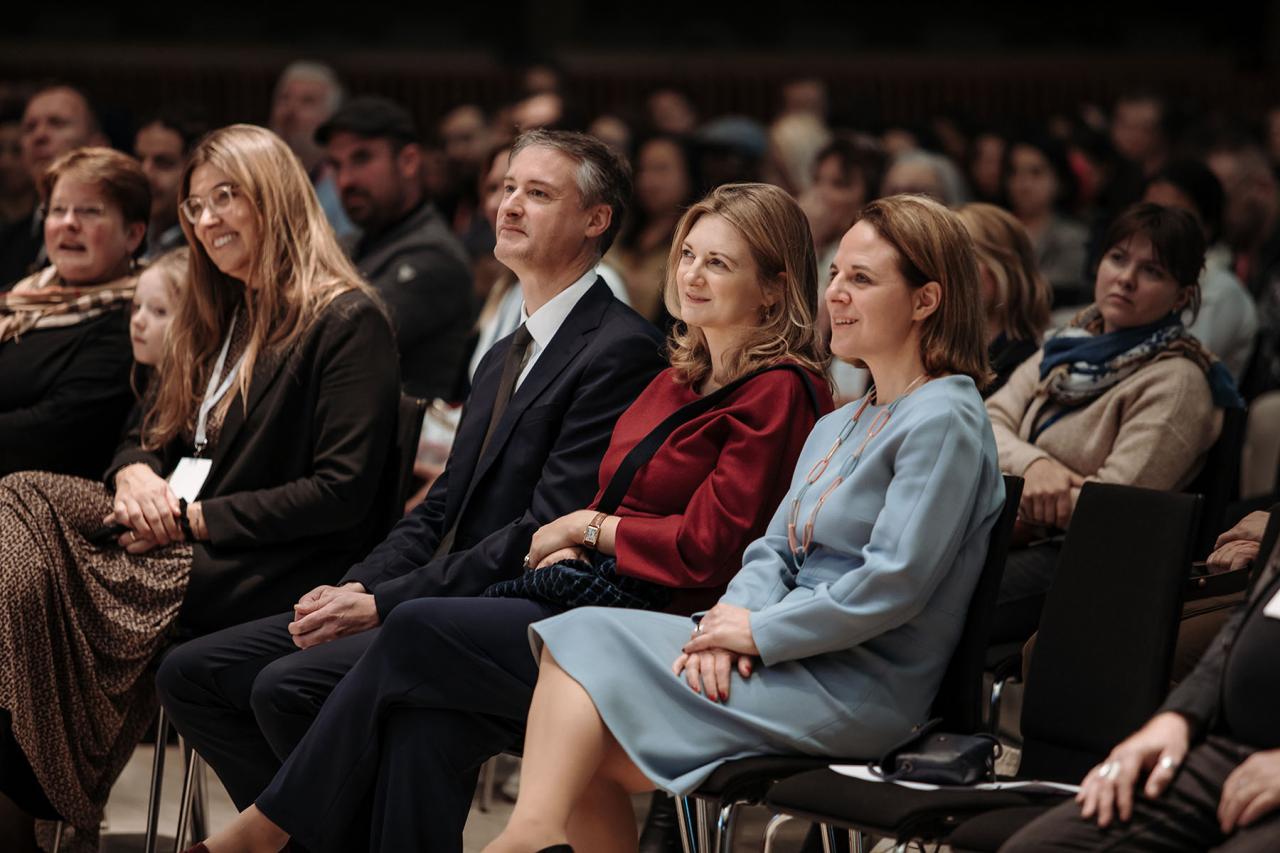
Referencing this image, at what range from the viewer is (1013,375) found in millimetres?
3785

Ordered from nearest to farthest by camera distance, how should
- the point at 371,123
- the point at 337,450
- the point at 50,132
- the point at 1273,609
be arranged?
the point at 1273,609
the point at 337,450
the point at 371,123
the point at 50,132

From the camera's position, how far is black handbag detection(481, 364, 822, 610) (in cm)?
295

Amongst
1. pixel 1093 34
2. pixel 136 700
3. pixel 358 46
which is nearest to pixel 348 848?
pixel 136 700

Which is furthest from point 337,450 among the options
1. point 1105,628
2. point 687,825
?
point 1105,628

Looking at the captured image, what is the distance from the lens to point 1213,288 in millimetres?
4398

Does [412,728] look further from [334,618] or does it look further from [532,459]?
[532,459]

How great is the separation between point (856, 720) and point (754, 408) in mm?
601

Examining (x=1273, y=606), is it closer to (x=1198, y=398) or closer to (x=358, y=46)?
(x=1198, y=398)

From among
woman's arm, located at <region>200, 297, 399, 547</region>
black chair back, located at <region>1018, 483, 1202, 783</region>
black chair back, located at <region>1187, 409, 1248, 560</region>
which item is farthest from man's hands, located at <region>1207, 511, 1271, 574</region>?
woman's arm, located at <region>200, 297, 399, 547</region>

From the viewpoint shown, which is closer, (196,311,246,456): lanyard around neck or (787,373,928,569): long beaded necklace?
(787,373,928,569): long beaded necklace

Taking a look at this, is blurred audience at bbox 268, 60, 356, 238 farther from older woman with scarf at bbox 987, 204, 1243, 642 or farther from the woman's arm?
older woman with scarf at bbox 987, 204, 1243, 642

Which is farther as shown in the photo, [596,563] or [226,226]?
[226,226]

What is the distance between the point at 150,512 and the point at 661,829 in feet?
4.14

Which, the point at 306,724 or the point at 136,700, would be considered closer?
the point at 306,724
